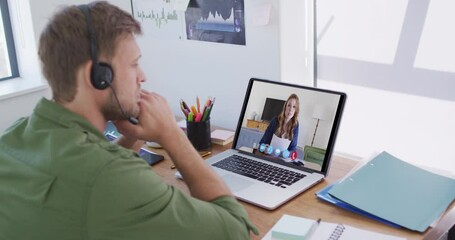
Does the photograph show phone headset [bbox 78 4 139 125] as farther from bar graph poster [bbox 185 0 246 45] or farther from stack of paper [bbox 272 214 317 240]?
bar graph poster [bbox 185 0 246 45]

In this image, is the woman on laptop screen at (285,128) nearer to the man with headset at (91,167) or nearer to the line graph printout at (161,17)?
the man with headset at (91,167)

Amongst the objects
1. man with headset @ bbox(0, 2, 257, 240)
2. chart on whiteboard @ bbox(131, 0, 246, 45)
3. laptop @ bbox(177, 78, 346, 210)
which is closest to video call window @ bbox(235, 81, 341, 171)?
laptop @ bbox(177, 78, 346, 210)

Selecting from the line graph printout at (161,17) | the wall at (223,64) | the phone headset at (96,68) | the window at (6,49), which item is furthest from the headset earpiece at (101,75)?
the window at (6,49)

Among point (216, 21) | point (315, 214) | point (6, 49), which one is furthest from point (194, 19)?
point (6, 49)

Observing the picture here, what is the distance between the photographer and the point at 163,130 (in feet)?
3.92

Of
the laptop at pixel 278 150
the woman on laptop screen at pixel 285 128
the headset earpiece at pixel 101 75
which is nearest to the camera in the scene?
the headset earpiece at pixel 101 75

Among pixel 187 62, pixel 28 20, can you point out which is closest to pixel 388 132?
pixel 187 62

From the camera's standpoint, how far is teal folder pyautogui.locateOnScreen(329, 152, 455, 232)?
1.21m

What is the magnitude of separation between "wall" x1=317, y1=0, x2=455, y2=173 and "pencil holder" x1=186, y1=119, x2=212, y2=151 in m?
0.51

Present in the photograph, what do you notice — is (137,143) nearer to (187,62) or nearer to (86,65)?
(86,65)

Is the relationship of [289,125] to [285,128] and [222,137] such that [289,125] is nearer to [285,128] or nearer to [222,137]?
[285,128]

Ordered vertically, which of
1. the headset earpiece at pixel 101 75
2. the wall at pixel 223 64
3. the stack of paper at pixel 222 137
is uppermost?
the headset earpiece at pixel 101 75

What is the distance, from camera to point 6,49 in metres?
2.51

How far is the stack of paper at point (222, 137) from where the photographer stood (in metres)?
1.74
